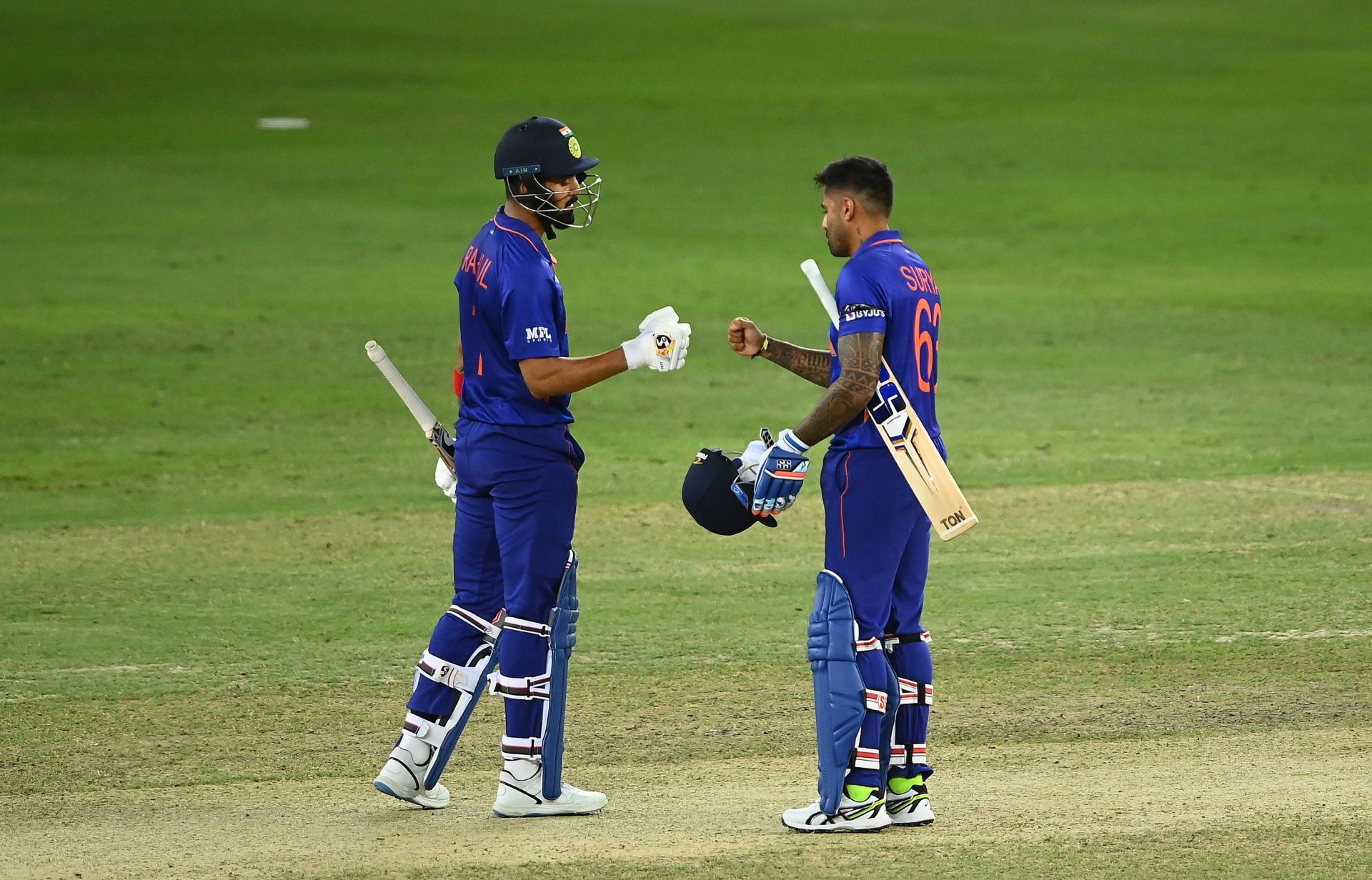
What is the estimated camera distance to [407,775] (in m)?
6.88

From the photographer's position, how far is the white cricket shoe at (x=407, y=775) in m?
6.86

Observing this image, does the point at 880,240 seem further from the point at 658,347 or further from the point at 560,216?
the point at 560,216

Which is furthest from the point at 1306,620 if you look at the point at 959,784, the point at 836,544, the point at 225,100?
the point at 225,100

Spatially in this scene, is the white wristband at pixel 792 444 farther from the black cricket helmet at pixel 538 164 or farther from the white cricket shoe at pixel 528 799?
the white cricket shoe at pixel 528 799

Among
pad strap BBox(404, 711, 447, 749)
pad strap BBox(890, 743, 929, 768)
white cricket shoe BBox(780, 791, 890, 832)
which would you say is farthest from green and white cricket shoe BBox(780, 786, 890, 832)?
pad strap BBox(404, 711, 447, 749)

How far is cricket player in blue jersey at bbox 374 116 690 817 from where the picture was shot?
22.2 ft

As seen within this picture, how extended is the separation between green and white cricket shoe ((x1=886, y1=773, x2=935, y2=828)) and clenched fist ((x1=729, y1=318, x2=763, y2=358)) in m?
1.58

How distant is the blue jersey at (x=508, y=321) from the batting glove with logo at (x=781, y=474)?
0.74 m

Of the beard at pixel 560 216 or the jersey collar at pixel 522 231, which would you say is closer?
the jersey collar at pixel 522 231

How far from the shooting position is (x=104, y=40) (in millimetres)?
43156

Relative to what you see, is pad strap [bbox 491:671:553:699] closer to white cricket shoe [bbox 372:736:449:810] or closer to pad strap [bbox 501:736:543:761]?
pad strap [bbox 501:736:543:761]

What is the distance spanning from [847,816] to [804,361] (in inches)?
66.2

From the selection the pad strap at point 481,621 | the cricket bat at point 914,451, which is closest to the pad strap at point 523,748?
the pad strap at point 481,621

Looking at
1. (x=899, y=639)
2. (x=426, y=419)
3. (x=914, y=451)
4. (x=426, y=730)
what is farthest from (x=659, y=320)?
(x=426, y=730)
